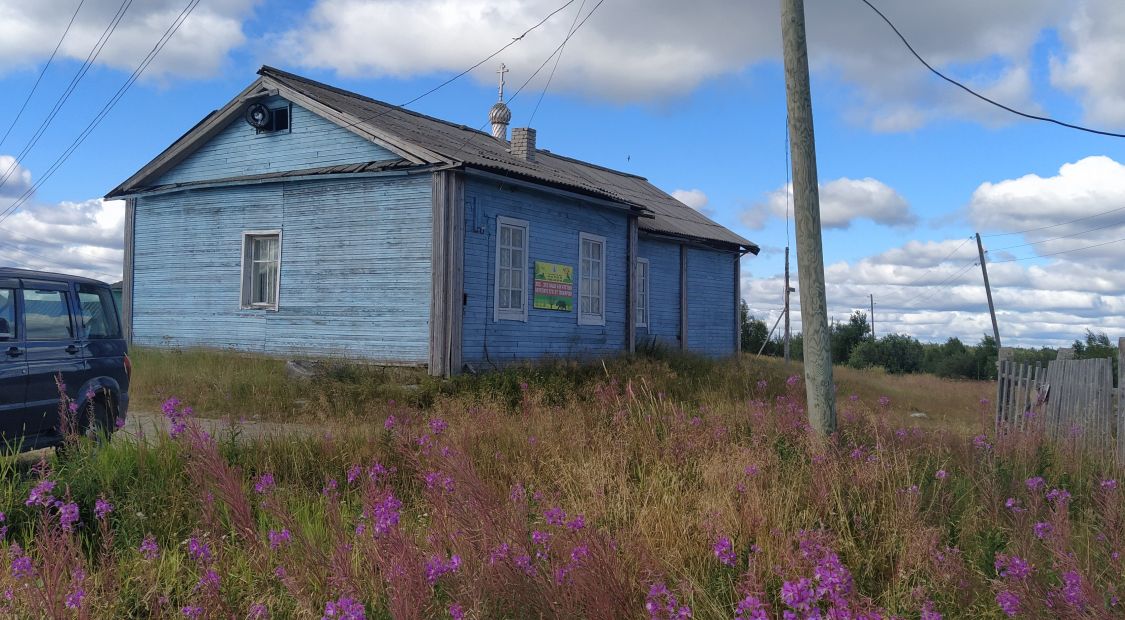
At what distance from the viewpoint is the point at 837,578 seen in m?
2.93

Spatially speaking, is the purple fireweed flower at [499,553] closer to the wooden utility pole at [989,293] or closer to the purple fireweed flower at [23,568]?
the purple fireweed flower at [23,568]

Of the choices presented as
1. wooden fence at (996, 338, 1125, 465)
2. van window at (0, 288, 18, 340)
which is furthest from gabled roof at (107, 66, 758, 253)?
wooden fence at (996, 338, 1125, 465)

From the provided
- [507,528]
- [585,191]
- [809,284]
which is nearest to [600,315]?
[585,191]

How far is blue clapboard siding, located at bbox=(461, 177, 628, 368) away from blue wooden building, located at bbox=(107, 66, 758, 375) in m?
0.03

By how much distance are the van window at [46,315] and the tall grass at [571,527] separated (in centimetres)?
182

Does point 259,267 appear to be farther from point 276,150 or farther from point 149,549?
point 149,549

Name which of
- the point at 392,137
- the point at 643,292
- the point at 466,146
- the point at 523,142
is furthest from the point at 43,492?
the point at 643,292

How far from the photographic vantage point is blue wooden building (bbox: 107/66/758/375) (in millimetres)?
13719

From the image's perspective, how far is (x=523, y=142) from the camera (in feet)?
61.4

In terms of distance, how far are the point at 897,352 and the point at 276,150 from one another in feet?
127

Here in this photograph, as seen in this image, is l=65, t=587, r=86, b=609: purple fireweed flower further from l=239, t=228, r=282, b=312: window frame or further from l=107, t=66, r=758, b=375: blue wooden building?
l=239, t=228, r=282, b=312: window frame

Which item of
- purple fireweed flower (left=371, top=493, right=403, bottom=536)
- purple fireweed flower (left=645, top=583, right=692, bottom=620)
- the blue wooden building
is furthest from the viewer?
the blue wooden building

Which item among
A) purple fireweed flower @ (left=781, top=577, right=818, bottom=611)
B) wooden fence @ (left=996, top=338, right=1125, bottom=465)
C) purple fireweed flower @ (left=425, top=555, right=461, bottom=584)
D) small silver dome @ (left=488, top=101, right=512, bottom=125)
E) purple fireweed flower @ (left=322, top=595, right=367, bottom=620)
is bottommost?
purple fireweed flower @ (left=322, top=595, right=367, bottom=620)

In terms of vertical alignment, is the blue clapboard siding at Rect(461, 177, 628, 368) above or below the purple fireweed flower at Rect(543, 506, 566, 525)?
above
